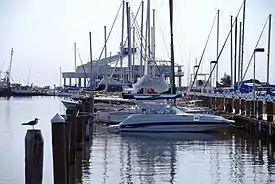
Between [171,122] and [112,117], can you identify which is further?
[112,117]

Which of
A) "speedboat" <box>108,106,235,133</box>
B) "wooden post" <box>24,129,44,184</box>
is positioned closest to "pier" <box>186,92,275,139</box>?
"speedboat" <box>108,106,235,133</box>

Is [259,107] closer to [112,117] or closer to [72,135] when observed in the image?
[112,117]

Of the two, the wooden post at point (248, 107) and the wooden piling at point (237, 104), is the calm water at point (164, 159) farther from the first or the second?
the wooden piling at point (237, 104)

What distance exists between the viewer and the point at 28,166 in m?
13.6

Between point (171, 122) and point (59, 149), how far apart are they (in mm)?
24082

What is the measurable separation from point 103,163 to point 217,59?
44.6 meters

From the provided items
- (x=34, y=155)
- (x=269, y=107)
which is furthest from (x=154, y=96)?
(x=34, y=155)

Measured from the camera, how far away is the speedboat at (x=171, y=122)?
3994cm

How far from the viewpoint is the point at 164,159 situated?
28000 millimetres

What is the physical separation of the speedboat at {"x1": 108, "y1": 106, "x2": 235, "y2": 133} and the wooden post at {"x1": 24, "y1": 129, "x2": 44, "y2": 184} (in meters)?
26.4

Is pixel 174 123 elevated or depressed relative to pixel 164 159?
elevated

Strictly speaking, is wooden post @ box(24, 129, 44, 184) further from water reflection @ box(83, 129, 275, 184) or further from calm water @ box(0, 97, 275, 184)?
water reflection @ box(83, 129, 275, 184)

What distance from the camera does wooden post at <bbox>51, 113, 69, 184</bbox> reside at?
16234mm

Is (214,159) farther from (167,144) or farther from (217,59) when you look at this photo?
(217,59)
